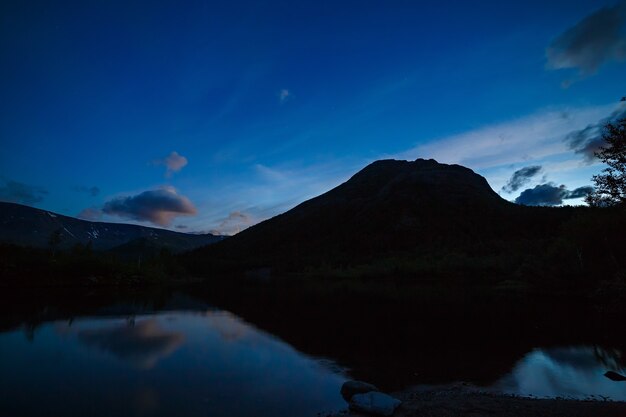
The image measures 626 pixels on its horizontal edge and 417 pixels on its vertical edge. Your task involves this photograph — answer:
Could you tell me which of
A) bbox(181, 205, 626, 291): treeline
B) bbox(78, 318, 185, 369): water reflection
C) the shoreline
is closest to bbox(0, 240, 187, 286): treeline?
bbox(78, 318, 185, 369): water reflection

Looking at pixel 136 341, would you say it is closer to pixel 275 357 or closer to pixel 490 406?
pixel 275 357

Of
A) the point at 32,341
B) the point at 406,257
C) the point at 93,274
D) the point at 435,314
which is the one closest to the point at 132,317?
the point at 32,341

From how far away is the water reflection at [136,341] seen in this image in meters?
27.0

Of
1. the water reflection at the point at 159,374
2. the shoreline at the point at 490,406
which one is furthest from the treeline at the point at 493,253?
the water reflection at the point at 159,374

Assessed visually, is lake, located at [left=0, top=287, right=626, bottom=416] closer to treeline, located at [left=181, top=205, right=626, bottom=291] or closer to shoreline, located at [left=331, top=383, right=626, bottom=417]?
shoreline, located at [left=331, top=383, right=626, bottom=417]

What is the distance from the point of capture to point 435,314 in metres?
49.3

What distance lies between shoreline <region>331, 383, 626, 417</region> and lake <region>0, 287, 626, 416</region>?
2465 mm

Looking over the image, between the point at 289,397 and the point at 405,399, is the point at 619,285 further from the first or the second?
the point at 289,397

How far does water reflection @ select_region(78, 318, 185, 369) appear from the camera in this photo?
27.0 metres

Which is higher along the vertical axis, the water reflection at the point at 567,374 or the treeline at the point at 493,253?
the treeline at the point at 493,253

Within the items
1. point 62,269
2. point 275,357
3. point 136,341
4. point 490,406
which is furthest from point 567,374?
point 62,269

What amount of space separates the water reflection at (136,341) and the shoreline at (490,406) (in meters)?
17.0

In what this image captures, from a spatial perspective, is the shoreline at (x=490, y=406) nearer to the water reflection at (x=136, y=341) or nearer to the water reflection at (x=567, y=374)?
the water reflection at (x=567, y=374)

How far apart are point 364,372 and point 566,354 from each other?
16.3m
